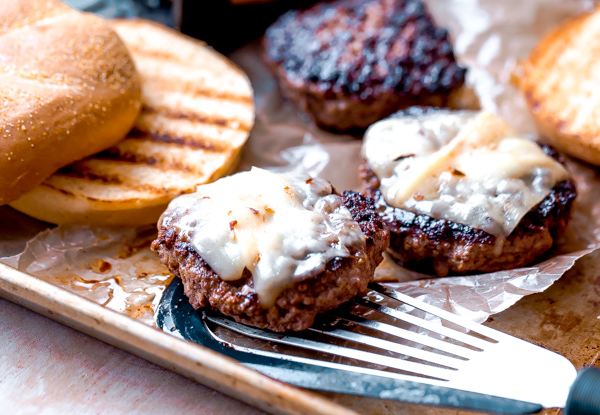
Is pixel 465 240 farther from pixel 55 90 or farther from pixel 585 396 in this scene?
pixel 55 90

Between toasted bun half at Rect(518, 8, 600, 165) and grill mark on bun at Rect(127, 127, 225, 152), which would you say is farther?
toasted bun half at Rect(518, 8, 600, 165)

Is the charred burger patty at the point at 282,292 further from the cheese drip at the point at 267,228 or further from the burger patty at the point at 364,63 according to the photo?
the burger patty at the point at 364,63

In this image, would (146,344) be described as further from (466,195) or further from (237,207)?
(466,195)

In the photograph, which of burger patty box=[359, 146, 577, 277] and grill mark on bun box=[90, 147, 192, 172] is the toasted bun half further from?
grill mark on bun box=[90, 147, 192, 172]

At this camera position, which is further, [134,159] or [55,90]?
[134,159]

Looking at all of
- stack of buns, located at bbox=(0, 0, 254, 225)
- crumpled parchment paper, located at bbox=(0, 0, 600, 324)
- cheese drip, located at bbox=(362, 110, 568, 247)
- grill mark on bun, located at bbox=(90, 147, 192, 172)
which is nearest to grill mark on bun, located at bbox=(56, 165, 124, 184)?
stack of buns, located at bbox=(0, 0, 254, 225)

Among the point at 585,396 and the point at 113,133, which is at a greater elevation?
the point at 585,396

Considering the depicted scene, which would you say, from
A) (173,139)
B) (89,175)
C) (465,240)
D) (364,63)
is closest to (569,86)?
(364,63)
